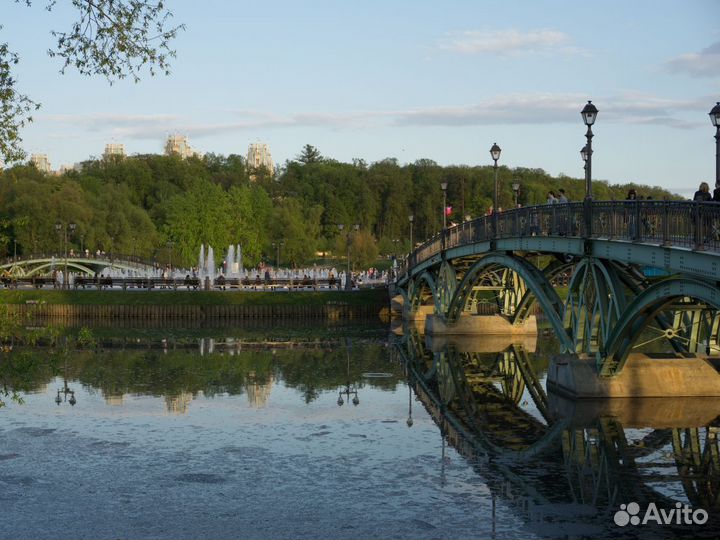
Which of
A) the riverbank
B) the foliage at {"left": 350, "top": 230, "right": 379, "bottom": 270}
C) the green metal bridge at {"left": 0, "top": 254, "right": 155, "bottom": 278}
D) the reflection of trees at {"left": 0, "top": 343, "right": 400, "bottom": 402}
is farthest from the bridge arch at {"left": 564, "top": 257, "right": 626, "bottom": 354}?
the foliage at {"left": 350, "top": 230, "right": 379, "bottom": 270}

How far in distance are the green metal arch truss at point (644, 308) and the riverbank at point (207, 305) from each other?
4709 cm

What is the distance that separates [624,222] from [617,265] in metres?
2.61

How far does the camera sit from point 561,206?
35.0 meters

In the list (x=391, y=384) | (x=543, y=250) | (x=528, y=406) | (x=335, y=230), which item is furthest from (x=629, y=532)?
(x=335, y=230)

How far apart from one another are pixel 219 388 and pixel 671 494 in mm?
20971

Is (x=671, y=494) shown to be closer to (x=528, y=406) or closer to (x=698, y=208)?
(x=698, y=208)

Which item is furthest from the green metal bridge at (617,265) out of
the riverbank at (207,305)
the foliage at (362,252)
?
the foliage at (362,252)

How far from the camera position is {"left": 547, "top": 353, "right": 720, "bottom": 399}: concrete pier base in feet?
109

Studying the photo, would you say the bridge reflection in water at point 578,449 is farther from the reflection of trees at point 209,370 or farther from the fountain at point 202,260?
the fountain at point 202,260

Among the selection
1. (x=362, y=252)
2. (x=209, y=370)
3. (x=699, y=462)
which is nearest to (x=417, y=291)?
(x=209, y=370)

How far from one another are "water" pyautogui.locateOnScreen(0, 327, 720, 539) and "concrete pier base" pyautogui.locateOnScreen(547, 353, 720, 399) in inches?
41.0

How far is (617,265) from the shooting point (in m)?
31.4

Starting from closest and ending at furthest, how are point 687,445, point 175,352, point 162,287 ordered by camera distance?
point 687,445 → point 175,352 → point 162,287

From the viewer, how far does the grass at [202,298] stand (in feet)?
260
